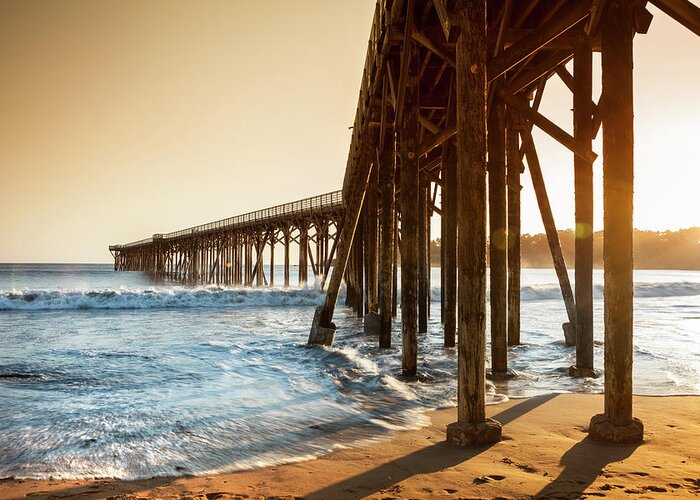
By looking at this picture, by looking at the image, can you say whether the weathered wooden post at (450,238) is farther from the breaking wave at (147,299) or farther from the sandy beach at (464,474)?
the breaking wave at (147,299)

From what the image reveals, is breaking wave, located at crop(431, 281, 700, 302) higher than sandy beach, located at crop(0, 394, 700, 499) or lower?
lower

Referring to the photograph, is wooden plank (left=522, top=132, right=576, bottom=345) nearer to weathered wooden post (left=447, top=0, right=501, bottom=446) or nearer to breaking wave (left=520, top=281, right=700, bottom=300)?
weathered wooden post (left=447, top=0, right=501, bottom=446)

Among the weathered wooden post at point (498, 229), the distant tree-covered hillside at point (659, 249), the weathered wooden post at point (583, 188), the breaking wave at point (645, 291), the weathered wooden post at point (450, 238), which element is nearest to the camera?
the weathered wooden post at point (583, 188)

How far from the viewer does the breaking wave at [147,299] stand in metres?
20.2

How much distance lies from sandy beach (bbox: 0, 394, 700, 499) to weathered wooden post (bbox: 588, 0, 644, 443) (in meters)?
0.27

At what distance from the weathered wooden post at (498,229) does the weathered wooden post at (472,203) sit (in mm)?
2287

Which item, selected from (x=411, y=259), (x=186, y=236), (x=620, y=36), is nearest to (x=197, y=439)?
(x=411, y=259)

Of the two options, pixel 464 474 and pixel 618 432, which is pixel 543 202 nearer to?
pixel 618 432

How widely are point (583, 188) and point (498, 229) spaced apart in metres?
0.90

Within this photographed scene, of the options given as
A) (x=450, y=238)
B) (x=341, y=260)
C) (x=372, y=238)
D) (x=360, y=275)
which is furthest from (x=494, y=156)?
(x=360, y=275)

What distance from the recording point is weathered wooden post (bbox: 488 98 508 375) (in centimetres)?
560

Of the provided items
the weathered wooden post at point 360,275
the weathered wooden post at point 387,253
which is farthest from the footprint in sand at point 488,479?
the weathered wooden post at point 360,275

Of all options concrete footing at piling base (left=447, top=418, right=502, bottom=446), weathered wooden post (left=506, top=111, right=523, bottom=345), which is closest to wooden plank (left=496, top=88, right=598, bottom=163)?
weathered wooden post (left=506, top=111, right=523, bottom=345)

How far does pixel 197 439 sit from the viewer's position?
3.99 m
